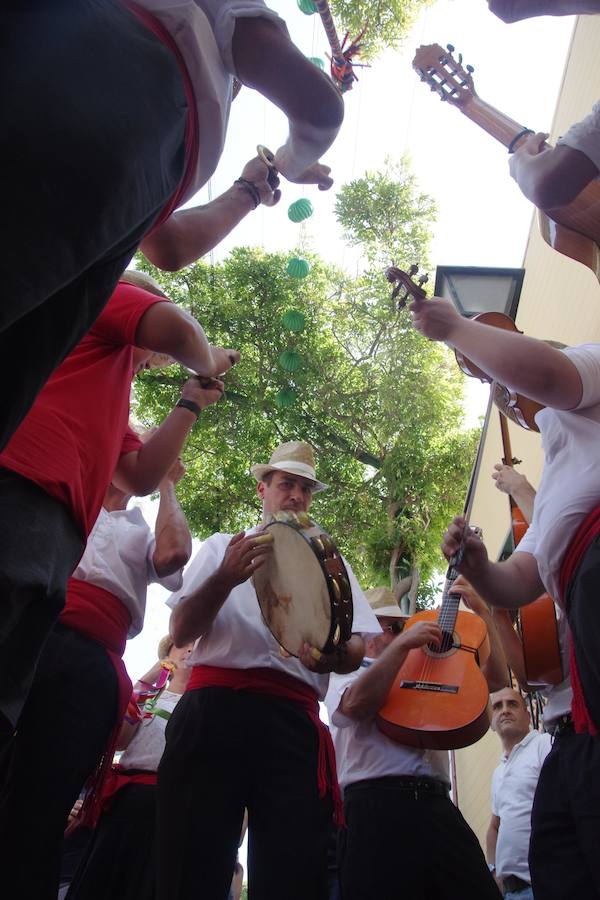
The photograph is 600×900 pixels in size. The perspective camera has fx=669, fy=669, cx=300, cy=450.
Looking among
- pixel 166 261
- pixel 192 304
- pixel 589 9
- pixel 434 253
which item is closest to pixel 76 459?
pixel 166 261

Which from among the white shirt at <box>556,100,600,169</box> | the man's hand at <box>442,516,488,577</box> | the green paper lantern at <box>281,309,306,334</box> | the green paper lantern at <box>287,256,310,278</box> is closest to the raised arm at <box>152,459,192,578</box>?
the man's hand at <box>442,516,488,577</box>

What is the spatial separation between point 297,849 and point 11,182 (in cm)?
185

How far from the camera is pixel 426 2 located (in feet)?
34.4

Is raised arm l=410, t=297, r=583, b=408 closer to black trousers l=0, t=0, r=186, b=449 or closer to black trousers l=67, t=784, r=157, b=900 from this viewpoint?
black trousers l=0, t=0, r=186, b=449

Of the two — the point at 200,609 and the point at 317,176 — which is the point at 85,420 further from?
the point at 200,609

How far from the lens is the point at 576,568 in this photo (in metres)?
1.46

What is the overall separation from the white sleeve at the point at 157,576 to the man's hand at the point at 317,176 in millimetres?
1294

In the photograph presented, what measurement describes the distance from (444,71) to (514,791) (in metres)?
4.54

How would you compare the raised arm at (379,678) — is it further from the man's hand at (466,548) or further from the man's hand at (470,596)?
the man's hand at (466,548)

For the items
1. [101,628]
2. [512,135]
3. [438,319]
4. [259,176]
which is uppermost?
[512,135]

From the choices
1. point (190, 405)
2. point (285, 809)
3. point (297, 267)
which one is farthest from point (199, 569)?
point (297, 267)

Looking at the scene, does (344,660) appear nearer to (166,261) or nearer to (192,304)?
(166,261)

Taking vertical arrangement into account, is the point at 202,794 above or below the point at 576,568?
below

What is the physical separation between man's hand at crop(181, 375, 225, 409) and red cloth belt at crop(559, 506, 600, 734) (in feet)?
3.58
